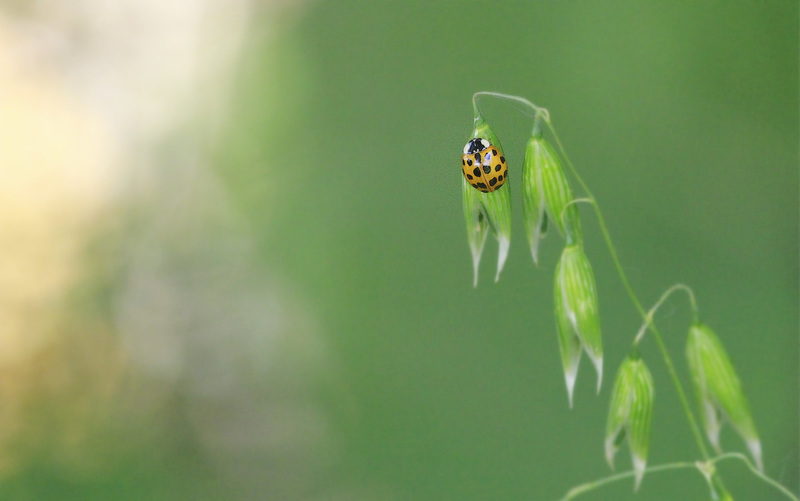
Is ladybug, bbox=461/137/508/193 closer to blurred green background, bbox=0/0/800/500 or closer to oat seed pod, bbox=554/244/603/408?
oat seed pod, bbox=554/244/603/408

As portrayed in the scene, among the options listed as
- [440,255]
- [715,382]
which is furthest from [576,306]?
[440,255]

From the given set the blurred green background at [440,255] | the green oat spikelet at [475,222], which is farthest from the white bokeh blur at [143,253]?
the green oat spikelet at [475,222]

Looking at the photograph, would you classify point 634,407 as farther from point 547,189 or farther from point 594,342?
point 547,189

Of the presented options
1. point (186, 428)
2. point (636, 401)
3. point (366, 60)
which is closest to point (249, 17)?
point (366, 60)

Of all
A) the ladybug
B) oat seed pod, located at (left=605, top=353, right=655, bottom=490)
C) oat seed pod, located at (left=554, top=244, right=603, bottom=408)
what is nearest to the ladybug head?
the ladybug

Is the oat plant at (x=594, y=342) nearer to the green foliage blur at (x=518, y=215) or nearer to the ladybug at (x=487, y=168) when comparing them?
the ladybug at (x=487, y=168)
